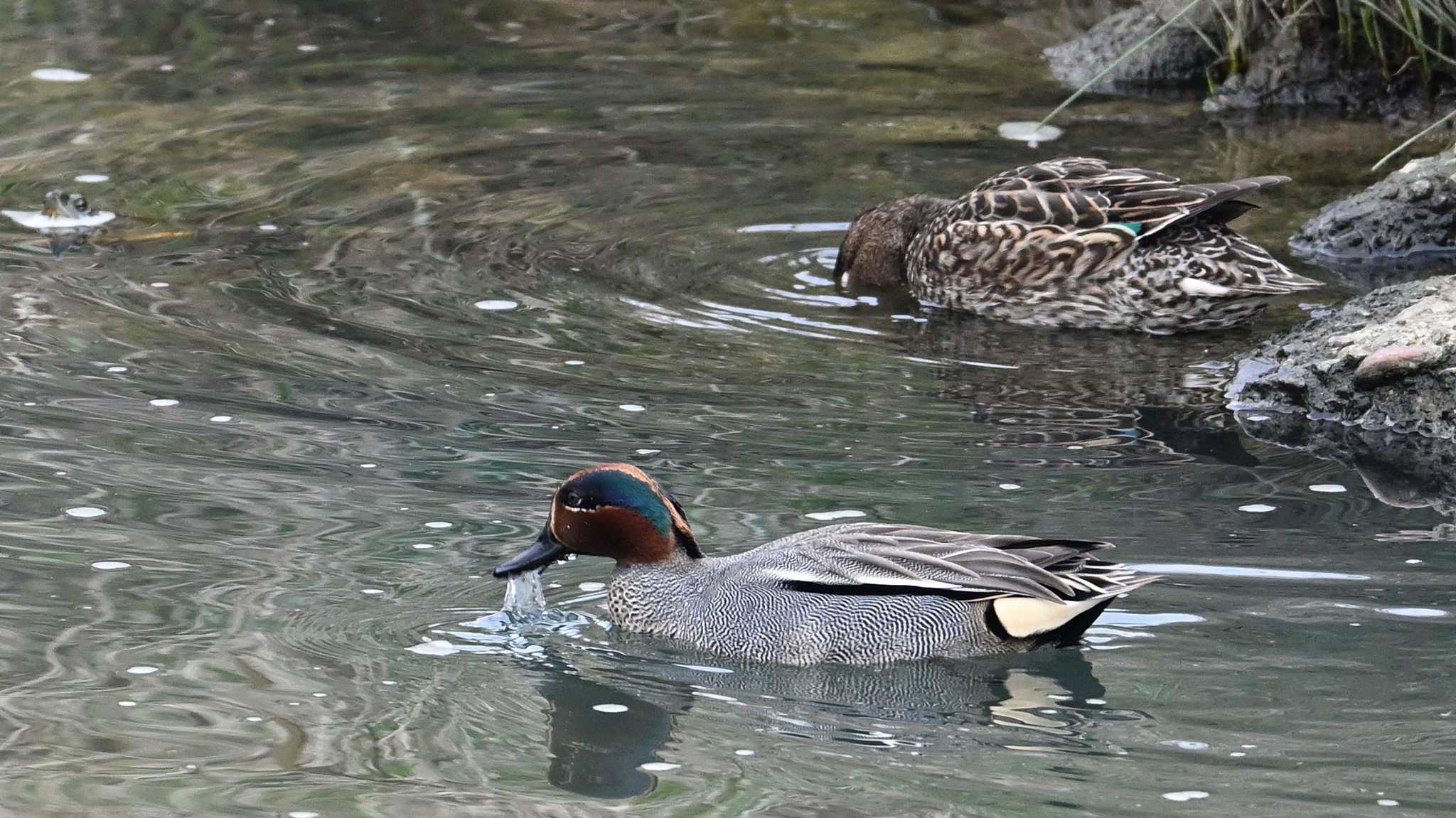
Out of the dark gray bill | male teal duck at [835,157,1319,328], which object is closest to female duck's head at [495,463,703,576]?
the dark gray bill

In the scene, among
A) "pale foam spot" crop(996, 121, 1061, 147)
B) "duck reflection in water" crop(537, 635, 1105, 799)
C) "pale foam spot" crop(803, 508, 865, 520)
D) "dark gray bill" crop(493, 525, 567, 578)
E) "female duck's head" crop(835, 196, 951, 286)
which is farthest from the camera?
"pale foam spot" crop(996, 121, 1061, 147)

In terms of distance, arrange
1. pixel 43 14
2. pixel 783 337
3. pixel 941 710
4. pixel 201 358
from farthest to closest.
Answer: pixel 43 14 → pixel 783 337 → pixel 201 358 → pixel 941 710

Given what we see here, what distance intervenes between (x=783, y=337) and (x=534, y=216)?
7.63ft

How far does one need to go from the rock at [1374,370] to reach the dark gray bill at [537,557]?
3420 millimetres

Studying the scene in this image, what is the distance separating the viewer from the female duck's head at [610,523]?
6.07 meters

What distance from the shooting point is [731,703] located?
5621 millimetres

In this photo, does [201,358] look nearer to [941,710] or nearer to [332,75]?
[941,710]

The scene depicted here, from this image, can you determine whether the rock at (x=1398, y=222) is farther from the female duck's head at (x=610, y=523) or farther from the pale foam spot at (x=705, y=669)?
the pale foam spot at (x=705, y=669)

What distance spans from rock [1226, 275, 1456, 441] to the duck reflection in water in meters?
2.81

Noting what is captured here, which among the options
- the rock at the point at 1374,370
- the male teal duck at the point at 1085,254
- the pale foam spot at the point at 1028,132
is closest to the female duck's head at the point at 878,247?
the male teal duck at the point at 1085,254

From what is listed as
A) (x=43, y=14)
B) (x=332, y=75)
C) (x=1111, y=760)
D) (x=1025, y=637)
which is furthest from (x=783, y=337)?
(x=43, y=14)

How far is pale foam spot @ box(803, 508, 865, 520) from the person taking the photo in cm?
678

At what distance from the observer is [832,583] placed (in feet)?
19.2

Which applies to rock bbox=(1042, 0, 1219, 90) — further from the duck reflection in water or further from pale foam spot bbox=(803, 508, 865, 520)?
the duck reflection in water
